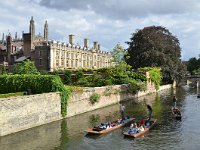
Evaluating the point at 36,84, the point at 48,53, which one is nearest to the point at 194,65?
the point at 48,53

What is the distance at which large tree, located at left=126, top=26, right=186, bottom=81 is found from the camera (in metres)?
68.4

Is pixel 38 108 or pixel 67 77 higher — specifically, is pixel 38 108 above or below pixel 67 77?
below

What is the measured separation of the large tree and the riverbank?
90.4ft

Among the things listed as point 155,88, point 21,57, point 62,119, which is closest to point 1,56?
point 21,57

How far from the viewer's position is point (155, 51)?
6800 cm

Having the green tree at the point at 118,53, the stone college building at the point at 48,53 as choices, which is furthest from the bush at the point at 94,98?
the stone college building at the point at 48,53

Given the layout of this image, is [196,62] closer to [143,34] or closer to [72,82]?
[143,34]

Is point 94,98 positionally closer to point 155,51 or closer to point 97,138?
point 97,138

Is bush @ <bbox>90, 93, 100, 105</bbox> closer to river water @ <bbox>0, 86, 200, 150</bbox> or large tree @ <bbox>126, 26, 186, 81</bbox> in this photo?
river water @ <bbox>0, 86, 200, 150</bbox>

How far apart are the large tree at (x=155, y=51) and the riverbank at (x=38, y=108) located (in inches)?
1085

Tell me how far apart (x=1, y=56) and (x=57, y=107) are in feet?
205

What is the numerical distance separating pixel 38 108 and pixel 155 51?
42560mm

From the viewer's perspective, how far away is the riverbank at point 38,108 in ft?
84.8

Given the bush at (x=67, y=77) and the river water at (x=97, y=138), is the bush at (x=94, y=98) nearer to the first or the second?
the river water at (x=97, y=138)
